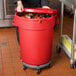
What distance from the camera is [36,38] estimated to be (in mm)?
2006

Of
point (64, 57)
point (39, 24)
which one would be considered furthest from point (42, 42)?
point (64, 57)

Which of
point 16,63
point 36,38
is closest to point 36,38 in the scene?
point 36,38

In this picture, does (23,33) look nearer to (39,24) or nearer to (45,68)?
(39,24)

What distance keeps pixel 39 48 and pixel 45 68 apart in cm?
32

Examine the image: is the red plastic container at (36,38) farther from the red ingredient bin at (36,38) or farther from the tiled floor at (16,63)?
the tiled floor at (16,63)

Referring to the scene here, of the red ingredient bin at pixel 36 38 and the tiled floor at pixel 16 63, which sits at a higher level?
the red ingredient bin at pixel 36 38

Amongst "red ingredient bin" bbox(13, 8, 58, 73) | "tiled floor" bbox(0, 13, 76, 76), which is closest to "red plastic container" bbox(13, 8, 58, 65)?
"red ingredient bin" bbox(13, 8, 58, 73)

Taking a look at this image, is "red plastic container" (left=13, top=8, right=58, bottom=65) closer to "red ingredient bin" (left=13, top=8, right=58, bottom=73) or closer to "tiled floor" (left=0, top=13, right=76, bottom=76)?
"red ingredient bin" (left=13, top=8, right=58, bottom=73)

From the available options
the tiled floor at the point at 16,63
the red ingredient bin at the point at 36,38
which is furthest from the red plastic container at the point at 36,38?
the tiled floor at the point at 16,63

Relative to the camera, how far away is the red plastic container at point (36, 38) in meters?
1.95

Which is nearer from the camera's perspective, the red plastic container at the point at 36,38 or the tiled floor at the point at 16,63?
the red plastic container at the point at 36,38

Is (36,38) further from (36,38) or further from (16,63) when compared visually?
(16,63)

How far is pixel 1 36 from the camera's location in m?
3.14

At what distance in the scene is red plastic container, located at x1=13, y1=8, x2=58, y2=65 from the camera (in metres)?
1.95
